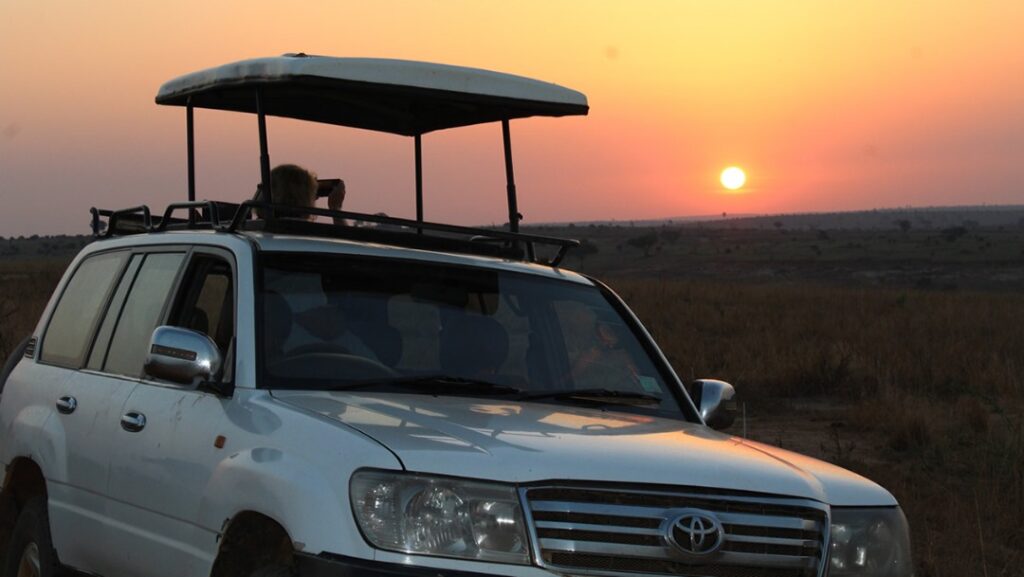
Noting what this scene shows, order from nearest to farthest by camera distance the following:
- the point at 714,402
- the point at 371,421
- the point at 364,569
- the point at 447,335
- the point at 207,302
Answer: the point at 364,569, the point at 371,421, the point at 447,335, the point at 714,402, the point at 207,302

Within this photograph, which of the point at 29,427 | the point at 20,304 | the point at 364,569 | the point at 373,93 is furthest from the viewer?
the point at 20,304

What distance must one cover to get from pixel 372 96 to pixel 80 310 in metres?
1.65

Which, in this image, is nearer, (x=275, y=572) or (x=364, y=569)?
(x=364, y=569)

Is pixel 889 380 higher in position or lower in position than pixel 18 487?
lower

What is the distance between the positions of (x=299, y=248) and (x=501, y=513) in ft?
5.63

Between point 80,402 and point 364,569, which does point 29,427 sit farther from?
point 364,569

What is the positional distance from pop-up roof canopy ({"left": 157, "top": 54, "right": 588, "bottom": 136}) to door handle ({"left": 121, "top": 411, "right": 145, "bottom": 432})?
4.86ft

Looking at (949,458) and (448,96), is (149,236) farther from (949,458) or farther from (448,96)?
(949,458)

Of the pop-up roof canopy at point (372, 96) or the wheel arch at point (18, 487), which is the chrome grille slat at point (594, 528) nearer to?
the pop-up roof canopy at point (372, 96)

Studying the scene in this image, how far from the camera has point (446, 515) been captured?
138 inches

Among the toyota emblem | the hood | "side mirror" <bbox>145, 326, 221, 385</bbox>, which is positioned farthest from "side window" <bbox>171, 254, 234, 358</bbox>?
the toyota emblem

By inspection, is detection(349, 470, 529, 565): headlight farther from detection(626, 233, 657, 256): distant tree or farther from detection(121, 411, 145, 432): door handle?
detection(626, 233, 657, 256): distant tree

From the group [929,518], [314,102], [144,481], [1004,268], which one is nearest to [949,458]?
[929,518]

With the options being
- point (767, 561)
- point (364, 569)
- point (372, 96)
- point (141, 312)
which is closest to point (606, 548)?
point (767, 561)
